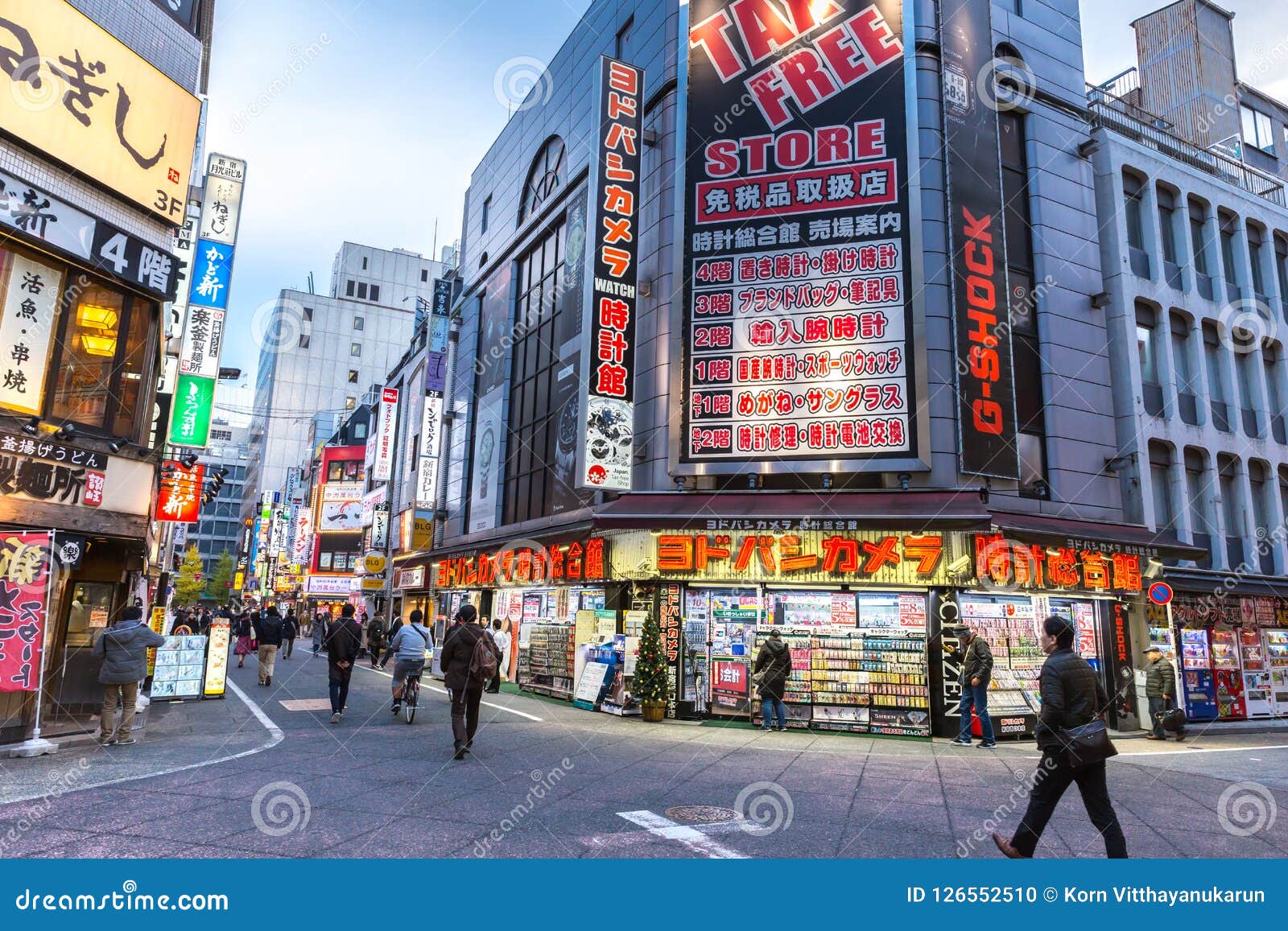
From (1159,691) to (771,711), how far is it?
8.63 meters

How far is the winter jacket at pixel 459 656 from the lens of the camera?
1050 cm

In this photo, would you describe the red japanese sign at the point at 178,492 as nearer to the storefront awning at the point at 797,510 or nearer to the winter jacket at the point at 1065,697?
the storefront awning at the point at 797,510

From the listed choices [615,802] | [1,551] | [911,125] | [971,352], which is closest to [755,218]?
[911,125]

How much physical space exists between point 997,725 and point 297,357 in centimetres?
8836

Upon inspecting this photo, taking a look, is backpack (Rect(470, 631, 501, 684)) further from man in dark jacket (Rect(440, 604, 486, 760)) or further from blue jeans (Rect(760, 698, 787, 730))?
blue jeans (Rect(760, 698, 787, 730))

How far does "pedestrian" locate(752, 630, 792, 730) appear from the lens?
15.0 metres

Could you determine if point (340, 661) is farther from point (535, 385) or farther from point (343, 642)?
point (535, 385)

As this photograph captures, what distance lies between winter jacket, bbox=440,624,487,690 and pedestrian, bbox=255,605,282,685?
1055 cm

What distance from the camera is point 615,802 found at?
25.8 feet

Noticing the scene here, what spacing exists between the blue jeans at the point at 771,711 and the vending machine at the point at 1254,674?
14376mm

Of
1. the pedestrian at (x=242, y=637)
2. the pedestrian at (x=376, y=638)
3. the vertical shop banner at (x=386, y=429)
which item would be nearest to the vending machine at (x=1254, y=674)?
the pedestrian at (x=376, y=638)

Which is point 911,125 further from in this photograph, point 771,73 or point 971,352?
point 971,352

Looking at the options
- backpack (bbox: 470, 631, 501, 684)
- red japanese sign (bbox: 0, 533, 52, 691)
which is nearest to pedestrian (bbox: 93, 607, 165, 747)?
red japanese sign (bbox: 0, 533, 52, 691)

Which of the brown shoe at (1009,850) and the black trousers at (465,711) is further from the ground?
the black trousers at (465,711)
